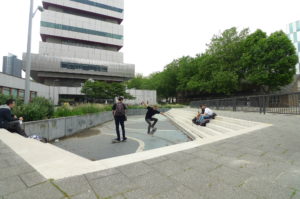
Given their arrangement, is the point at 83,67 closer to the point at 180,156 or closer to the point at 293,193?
the point at 180,156

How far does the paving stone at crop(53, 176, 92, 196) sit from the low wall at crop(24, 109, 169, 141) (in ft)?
18.2

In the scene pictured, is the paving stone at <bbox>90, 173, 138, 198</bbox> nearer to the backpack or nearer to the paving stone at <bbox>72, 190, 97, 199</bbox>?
the paving stone at <bbox>72, 190, 97, 199</bbox>

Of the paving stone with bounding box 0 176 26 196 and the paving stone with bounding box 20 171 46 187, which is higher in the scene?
the paving stone with bounding box 20 171 46 187

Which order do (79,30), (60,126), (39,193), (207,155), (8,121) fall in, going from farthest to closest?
(79,30) < (60,126) < (8,121) < (207,155) < (39,193)

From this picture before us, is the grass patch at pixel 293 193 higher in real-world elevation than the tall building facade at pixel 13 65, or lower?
lower

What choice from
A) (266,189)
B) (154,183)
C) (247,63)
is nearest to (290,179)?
(266,189)

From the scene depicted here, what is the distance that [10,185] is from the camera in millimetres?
1791

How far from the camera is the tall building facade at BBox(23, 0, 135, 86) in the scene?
135 ft

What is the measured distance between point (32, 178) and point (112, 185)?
113cm

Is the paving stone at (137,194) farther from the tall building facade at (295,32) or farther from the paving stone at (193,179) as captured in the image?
the tall building facade at (295,32)

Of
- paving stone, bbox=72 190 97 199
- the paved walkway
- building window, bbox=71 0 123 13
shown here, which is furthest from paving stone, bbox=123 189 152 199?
building window, bbox=71 0 123 13

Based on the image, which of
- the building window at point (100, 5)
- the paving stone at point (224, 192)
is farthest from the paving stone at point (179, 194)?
the building window at point (100, 5)

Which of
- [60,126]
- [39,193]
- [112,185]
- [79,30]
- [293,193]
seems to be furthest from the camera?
[79,30]

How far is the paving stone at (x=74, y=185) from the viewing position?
1.72m
